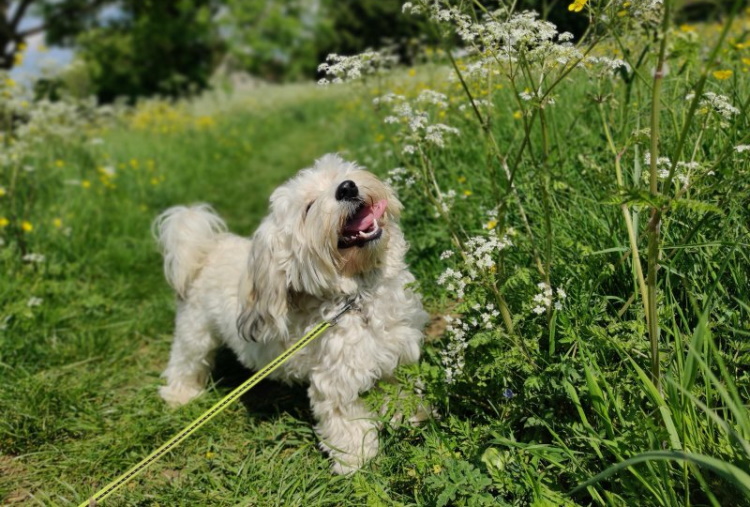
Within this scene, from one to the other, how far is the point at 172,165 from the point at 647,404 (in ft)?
25.0

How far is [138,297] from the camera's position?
477 centimetres

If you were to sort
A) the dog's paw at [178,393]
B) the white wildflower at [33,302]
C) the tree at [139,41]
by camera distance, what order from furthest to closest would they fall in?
1. the tree at [139,41]
2. the white wildflower at [33,302]
3. the dog's paw at [178,393]

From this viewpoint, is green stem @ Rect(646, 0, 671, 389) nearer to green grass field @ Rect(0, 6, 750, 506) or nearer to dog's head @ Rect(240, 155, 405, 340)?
green grass field @ Rect(0, 6, 750, 506)

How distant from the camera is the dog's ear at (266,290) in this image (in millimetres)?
2711

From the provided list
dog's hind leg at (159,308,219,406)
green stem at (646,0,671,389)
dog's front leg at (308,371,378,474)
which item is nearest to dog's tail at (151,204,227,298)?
dog's hind leg at (159,308,219,406)

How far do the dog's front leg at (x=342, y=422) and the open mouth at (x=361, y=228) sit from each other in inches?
26.4

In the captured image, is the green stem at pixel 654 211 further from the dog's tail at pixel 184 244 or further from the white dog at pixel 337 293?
the dog's tail at pixel 184 244

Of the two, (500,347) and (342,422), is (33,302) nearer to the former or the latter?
(342,422)

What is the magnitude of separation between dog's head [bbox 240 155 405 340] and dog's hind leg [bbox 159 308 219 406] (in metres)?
0.81

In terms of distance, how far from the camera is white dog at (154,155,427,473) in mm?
2637

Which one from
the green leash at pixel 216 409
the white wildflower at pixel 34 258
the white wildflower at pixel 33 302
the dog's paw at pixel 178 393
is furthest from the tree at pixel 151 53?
the green leash at pixel 216 409

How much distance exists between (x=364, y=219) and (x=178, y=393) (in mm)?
1847

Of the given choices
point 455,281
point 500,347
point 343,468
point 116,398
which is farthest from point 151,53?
point 500,347

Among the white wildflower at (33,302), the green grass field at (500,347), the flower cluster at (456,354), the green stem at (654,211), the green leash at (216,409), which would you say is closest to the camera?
the green stem at (654,211)
